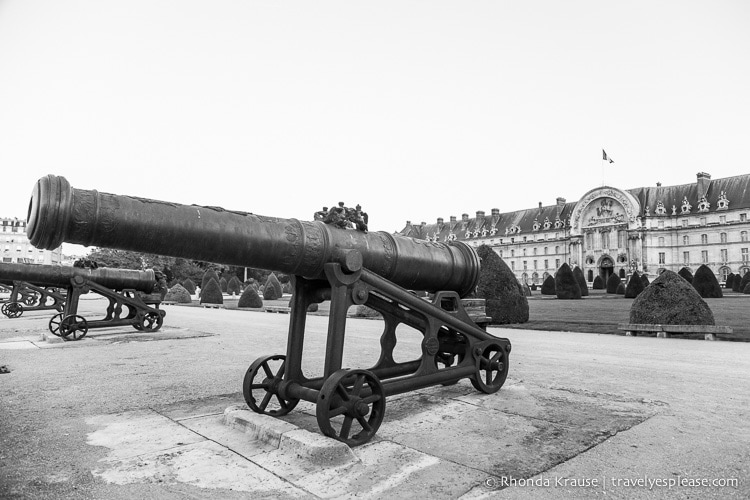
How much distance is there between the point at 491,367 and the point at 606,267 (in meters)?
80.2

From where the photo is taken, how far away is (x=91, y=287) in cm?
1256

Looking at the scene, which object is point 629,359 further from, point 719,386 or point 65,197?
point 65,197

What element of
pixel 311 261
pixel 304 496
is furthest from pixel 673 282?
pixel 304 496

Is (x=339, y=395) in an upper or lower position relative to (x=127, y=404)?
upper

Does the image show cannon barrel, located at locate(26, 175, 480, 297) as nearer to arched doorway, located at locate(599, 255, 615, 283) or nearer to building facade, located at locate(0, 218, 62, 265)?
arched doorway, located at locate(599, 255, 615, 283)

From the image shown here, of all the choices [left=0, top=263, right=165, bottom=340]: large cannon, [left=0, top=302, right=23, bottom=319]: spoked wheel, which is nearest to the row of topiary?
[left=0, top=263, right=165, bottom=340]: large cannon

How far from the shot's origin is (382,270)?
5.04 m

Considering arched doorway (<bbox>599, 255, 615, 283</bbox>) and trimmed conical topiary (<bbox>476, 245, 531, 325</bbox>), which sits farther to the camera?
arched doorway (<bbox>599, 255, 615, 283</bbox>)

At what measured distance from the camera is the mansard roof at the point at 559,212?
71.9 meters

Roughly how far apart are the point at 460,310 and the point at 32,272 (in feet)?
37.0

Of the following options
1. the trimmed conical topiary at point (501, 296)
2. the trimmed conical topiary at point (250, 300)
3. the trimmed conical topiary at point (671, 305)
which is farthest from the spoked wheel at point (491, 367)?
the trimmed conical topiary at point (250, 300)

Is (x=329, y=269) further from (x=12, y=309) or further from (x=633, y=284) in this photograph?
(x=633, y=284)

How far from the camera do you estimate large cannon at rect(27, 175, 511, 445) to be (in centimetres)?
352

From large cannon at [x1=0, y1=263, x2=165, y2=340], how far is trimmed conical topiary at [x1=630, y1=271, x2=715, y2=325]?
12843 millimetres
